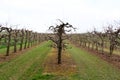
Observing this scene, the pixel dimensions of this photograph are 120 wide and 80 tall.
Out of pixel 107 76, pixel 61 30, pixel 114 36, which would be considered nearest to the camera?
pixel 107 76

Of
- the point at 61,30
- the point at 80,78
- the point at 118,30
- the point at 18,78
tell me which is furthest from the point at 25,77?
the point at 118,30

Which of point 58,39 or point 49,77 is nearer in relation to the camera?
point 49,77

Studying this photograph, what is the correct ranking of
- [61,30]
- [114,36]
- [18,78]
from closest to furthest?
[18,78]
[61,30]
[114,36]

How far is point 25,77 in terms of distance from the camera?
26.2 meters

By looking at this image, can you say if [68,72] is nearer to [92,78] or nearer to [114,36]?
[92,78]

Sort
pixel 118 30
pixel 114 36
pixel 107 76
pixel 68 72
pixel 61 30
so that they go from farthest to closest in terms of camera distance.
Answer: pixel 114 36, pixel 118 30, pixel 61 30, pixel 68 72, pixel 107 76

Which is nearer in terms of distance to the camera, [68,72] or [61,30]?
[68,72]

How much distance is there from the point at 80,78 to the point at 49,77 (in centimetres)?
337

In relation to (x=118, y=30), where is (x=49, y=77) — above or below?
below

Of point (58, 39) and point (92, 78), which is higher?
point (58, 39)

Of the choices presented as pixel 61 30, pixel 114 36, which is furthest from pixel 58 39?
pixel 114 36

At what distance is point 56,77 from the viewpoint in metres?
26.4

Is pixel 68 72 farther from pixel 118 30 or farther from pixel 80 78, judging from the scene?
pixel 118 30

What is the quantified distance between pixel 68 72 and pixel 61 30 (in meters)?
9.81
